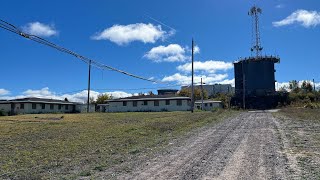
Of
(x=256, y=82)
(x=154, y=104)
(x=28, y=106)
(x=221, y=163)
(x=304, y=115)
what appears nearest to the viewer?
(x=221, y=163)

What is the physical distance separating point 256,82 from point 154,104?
42.7 m

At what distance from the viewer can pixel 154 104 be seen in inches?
3049

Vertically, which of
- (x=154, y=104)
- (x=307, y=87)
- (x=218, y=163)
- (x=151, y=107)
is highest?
(x=307, y=87)

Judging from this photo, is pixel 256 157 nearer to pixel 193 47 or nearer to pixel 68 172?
pixel 68 172

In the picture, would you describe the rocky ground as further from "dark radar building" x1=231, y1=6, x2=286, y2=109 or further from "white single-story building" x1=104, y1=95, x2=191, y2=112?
"dark radar building" x1=231, y1=6, x2=286, y2=109

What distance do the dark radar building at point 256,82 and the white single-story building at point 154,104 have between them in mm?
27876

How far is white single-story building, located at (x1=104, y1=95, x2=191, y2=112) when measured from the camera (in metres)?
75.8

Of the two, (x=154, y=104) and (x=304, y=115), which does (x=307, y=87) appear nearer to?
(x=154, y=104)

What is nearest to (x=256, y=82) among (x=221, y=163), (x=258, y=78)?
(x=258, y=78)

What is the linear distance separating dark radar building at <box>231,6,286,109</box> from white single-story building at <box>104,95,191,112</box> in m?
27.9

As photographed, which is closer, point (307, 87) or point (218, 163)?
point (218, 163)

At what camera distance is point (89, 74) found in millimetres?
69000

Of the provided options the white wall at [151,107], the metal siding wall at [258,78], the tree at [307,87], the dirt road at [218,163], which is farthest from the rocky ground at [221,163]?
the tree at [307,87]

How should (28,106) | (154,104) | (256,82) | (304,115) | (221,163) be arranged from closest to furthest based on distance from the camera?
(221,163)
(304,115)
(28,106)
(154,104)
(256,82)
